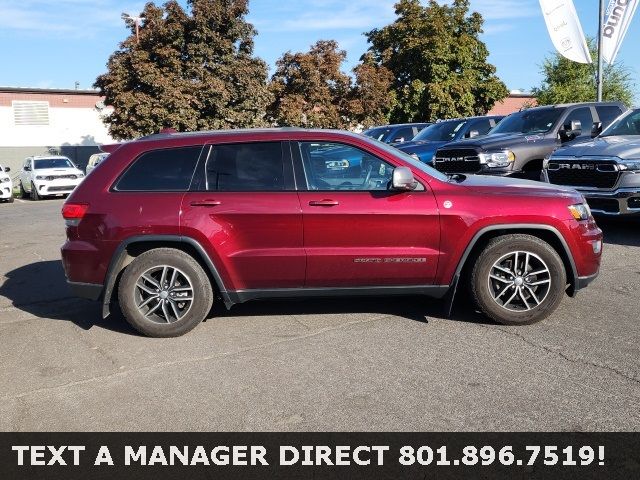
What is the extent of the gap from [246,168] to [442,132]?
448 inches

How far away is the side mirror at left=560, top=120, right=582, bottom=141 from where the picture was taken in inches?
421

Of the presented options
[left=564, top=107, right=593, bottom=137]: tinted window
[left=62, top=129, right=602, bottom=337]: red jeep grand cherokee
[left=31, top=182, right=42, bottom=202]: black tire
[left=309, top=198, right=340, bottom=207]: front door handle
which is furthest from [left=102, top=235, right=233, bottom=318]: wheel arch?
[left=31, top=182, right=42, bottom=202]: black tire

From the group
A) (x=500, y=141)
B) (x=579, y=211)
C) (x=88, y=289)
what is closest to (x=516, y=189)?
(x=579, y=211)

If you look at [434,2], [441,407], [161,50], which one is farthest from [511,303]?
[434,2]

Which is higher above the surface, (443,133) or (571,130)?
(443,133)

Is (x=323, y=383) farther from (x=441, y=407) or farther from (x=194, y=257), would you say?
(x=194, y=257)

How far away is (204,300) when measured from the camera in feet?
17.9

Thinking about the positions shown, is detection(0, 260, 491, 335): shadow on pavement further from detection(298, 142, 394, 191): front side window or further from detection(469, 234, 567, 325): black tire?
detection(298, 142, 394, 191): front side window

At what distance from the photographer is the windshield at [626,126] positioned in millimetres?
9898

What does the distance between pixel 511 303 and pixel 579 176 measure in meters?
4.52

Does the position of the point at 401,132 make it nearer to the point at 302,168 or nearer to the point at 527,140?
the point at 527,140

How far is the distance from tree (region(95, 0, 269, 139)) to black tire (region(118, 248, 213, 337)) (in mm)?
23807

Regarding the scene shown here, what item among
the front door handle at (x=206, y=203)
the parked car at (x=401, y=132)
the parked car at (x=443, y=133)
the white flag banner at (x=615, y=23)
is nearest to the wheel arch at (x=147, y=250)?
the front door handle at (x=206, y=203)

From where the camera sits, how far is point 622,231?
9984mm
